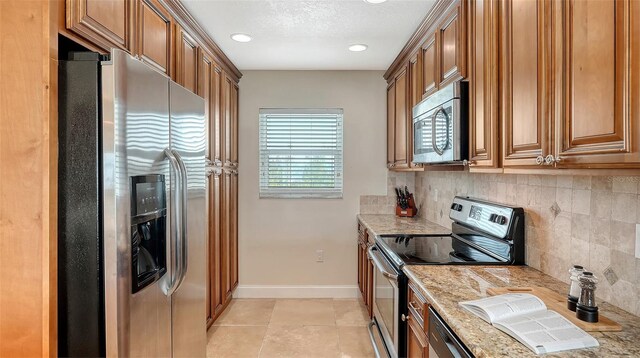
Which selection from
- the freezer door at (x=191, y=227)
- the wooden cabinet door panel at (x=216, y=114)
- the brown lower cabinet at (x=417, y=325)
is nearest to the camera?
the brown lower cabinet at (x=417, y=325)

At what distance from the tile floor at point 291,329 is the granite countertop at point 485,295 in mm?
1394

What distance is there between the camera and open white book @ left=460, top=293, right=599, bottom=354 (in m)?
0.97

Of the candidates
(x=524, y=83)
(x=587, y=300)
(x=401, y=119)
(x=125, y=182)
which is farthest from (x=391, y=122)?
(x=125, y=182)

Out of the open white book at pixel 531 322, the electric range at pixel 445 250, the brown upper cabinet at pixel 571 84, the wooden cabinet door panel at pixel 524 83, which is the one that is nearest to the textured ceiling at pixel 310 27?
the wooden cabinet door panel at pixel 524 83

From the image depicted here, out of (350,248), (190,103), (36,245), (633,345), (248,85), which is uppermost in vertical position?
(248,85)

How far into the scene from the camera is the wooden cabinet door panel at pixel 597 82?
0.89 meters

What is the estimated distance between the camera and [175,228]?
5.19 feet

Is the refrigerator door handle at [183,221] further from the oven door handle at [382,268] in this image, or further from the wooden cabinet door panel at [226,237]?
the wooden cabinet door panel at [226,237]

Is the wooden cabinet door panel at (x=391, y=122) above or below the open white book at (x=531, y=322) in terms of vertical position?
above

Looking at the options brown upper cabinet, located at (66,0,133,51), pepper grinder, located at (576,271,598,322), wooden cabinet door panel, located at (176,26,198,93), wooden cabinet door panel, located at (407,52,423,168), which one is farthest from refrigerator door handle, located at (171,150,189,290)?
wooden cabinet door panel, located at (407,52,423,168)

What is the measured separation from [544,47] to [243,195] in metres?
3.16

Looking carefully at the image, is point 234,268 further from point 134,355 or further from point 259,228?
point 134,355

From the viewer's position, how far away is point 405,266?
1.81 m

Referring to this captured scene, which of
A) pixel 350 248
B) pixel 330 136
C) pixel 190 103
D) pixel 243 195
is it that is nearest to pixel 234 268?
pixel 243 195
